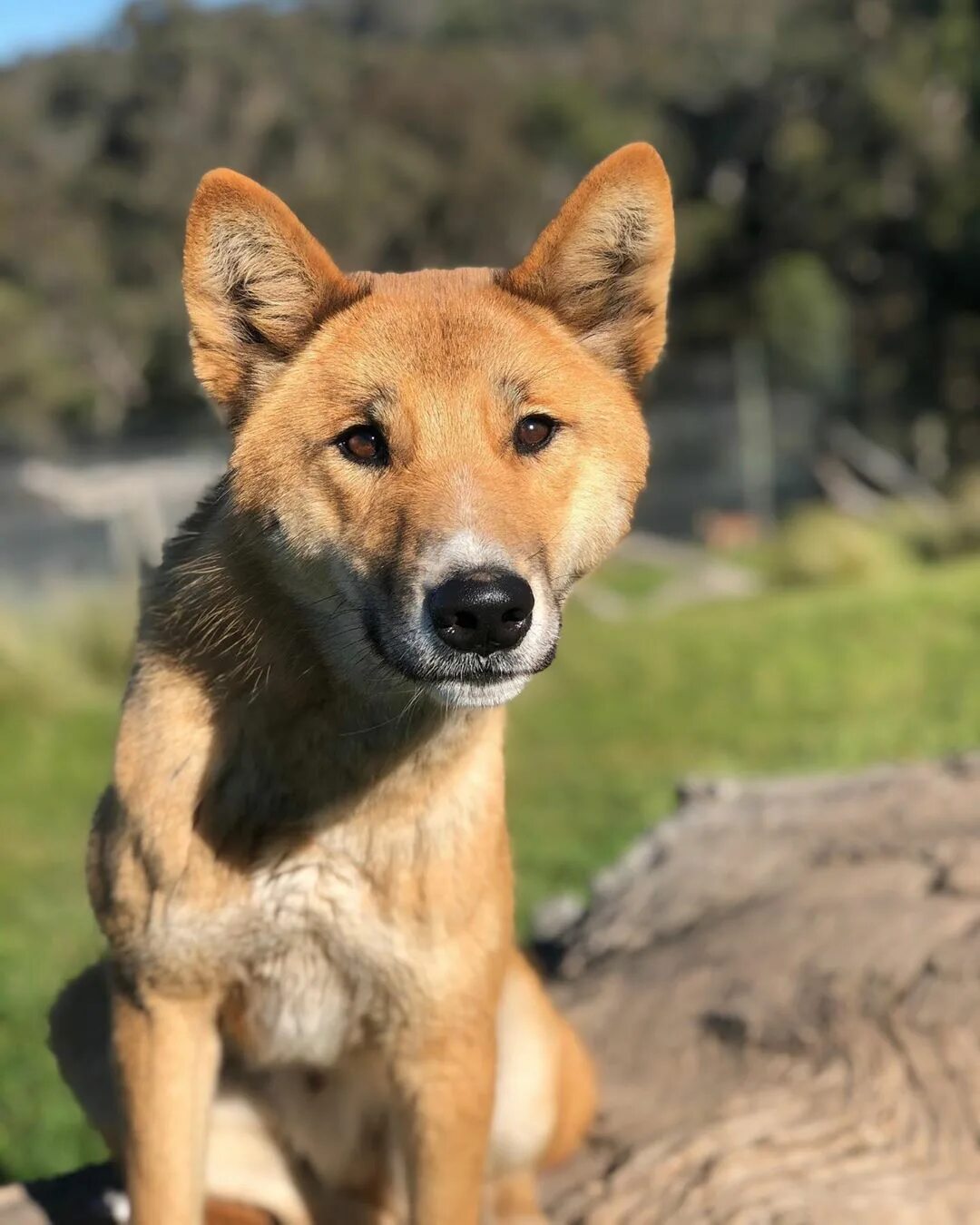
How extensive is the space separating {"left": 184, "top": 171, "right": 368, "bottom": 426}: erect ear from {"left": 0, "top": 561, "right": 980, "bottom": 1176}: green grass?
349 centimetres

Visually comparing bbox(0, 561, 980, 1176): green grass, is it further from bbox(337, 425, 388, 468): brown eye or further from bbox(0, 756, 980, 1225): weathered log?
bbox(337, 425, 388, 468): brown eye

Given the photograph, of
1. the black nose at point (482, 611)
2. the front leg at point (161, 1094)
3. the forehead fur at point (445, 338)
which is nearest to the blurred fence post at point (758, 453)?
the forehead fur at point (445, 338)

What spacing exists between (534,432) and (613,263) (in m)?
0.42

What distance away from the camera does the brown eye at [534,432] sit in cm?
254

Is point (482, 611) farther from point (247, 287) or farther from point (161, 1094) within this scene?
point (161, 1094)

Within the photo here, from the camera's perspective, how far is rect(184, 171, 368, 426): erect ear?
241 cm

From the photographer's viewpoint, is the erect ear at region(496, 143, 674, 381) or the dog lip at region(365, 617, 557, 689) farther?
the erect ear at region(496, 143, 674, 381)

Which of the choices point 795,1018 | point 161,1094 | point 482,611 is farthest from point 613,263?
point 795,1018

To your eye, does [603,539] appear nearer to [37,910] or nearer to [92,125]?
[37,910]

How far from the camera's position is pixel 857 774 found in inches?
225

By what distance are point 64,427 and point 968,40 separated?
867 inches

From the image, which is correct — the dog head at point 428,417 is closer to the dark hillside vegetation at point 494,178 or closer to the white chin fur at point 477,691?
the white chin fur at point 477,691

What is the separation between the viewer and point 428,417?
246 cm

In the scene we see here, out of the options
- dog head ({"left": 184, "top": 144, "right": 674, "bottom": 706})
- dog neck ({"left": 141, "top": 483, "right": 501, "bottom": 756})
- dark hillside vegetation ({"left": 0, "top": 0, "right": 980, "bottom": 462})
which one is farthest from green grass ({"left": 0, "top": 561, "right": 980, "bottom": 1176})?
dark hillside vegetation ({"left": 0, "top": 0, "right": 980, "bottom": 462})
